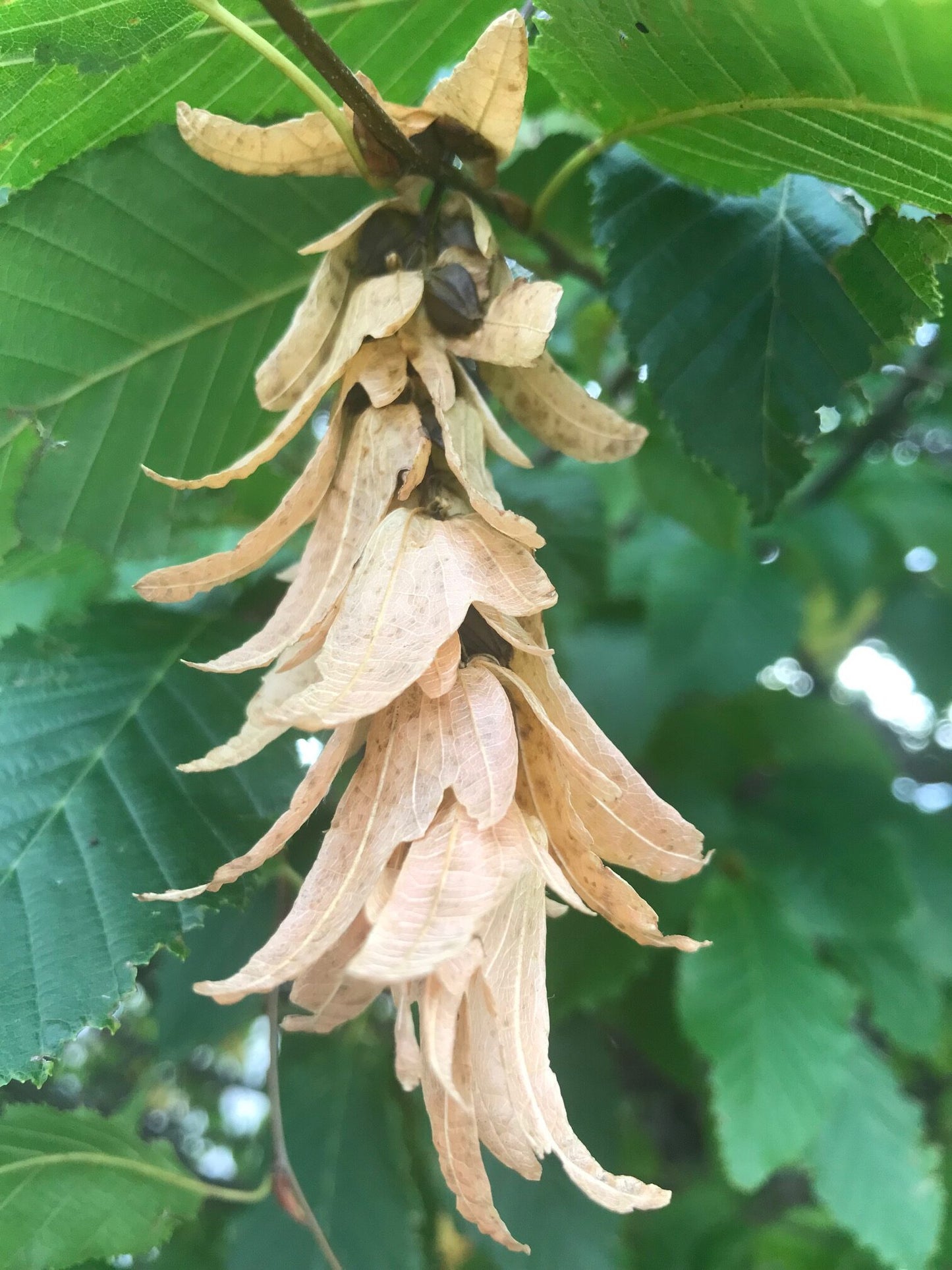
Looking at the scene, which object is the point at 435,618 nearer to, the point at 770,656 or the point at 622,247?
the point at 622,247

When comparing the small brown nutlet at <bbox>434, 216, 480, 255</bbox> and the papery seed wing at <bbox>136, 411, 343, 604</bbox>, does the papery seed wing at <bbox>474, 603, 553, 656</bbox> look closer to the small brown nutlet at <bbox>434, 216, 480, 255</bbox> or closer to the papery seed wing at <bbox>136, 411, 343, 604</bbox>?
the papery seed wing at <bbox>136, 411, 343, 604</bbox>

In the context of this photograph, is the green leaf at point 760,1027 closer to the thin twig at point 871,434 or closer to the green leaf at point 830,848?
the green leaf at point 830,848

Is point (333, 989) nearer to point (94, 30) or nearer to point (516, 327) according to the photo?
point (516, 327)

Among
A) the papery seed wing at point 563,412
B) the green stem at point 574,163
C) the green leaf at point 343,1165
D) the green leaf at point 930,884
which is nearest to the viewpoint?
the papery seed wing at point 563,412

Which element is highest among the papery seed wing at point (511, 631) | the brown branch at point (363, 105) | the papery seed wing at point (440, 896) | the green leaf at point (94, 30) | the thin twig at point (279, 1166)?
the green leaf at point (94, 30)

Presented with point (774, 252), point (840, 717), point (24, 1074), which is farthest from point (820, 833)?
point (24, 1074)

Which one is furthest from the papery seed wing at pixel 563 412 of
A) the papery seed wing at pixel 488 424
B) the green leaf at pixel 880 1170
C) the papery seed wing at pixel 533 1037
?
the green leaf at pixel 880 1170

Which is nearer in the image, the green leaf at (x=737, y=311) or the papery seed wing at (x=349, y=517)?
the papery seed wing at (x=349, y=517)
